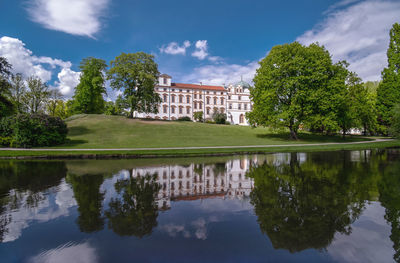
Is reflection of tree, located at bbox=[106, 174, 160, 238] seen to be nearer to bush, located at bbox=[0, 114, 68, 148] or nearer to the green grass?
the green grass

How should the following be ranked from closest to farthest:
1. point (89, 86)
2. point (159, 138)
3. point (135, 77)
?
point (159, 138) → point (135, 77) → point (89, 86)

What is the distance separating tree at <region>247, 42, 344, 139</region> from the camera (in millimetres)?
31766

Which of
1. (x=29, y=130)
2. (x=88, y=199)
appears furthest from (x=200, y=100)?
(x=88, y=199)

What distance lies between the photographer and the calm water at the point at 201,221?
3.57 metres

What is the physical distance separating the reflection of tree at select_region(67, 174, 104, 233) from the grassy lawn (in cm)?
1910

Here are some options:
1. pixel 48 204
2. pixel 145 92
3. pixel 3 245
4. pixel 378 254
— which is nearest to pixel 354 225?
pixel 378 254

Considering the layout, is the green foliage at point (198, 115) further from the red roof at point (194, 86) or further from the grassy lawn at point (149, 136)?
the grassy lawn at point (149, 136)

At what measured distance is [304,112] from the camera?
32.2 m

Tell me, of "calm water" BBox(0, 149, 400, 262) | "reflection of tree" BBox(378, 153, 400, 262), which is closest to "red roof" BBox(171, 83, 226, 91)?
"calm water" BBox(0, 149, 400, 262)

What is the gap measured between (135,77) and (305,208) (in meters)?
46.4

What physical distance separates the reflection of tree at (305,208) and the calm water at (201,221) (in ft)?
0.07

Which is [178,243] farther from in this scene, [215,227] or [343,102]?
[343,102]

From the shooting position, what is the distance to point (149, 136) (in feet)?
114

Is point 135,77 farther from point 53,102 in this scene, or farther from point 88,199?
point 88,199
